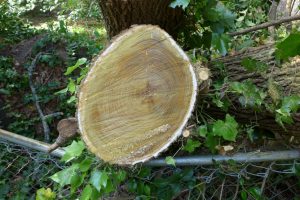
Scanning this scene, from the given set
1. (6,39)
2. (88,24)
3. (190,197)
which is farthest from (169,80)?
(88,24)

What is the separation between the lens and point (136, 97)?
176cm

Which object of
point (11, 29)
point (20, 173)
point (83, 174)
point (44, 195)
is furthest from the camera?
point (11, 29)

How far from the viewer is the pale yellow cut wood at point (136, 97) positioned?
170 cm

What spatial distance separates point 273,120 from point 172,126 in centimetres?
49

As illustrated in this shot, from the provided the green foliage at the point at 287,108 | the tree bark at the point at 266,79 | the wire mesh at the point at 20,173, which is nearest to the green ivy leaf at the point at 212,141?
the tree bark at the point at 266,79

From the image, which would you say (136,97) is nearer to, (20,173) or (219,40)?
(219,40)

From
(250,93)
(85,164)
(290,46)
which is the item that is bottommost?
(85,164)

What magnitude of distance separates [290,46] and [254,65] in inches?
19.4

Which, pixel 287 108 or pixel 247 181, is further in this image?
pixel 247 181

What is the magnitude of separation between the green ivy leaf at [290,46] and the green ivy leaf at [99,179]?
91 centimetres

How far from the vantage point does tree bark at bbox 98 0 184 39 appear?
192 cm

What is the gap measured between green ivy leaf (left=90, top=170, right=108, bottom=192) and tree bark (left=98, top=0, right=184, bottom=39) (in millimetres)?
736

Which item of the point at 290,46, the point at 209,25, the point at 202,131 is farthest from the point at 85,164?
the point at 290,46

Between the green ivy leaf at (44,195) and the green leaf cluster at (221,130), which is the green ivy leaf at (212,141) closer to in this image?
the green leaf cluster at (221,130)
